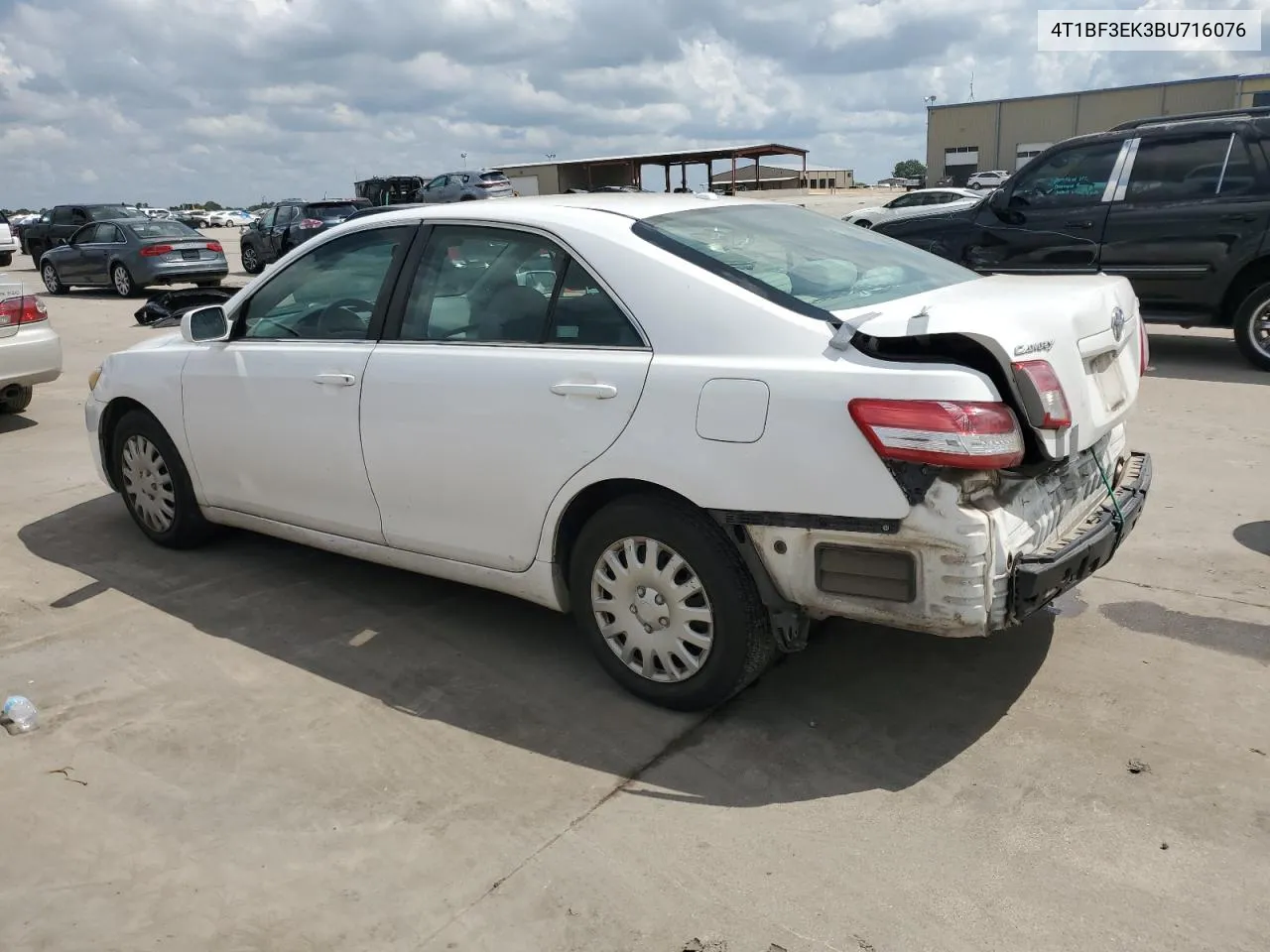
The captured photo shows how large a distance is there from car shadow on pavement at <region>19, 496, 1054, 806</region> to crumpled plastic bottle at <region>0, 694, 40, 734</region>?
0.77 meters

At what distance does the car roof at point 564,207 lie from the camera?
3689mm

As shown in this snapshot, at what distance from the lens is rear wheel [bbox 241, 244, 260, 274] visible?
23.1 m

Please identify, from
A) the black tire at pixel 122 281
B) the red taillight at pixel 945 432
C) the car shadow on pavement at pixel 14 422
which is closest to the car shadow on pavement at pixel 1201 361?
the red taillight at pixel 945 432

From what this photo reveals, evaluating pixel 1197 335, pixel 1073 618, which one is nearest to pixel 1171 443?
pixel 1073 618

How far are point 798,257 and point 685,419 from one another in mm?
896

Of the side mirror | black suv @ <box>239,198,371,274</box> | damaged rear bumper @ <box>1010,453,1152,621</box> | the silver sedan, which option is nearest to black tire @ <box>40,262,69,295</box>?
the silver sedan

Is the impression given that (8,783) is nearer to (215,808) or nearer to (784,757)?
(215,808)

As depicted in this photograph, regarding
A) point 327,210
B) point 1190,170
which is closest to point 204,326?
point 1190,170

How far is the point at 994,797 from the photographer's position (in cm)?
294

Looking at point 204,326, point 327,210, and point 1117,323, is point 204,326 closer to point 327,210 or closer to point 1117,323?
point 1117,323

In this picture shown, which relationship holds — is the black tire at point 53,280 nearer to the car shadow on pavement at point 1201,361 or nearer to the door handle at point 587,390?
the car shadow on pavement at point 1201,361

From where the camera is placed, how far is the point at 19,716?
354 centimetres

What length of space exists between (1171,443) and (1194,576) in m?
2.30

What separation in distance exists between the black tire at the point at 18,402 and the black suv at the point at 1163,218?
8.31m
